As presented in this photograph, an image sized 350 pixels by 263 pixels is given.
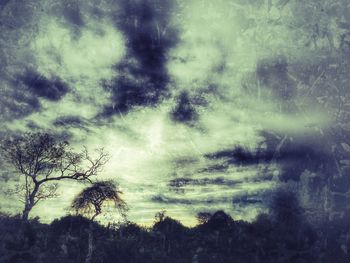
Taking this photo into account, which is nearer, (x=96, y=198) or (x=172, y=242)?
(x=96, y=198)

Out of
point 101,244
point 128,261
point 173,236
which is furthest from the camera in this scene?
point 173,236

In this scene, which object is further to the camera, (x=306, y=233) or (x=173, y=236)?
(x=306, y=233)

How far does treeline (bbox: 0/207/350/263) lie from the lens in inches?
1841

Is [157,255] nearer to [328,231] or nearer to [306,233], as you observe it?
[306,233]

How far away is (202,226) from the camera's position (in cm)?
10144

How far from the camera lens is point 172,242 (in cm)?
8606

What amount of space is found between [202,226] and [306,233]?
34725mm

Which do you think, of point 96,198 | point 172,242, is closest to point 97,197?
point 96,198

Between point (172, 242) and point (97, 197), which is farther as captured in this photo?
point (172, 242)

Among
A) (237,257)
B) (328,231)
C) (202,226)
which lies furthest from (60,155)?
(328,231)

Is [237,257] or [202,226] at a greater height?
[202,226]

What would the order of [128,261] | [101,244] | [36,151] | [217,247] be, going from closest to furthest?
[36,151]
[128,261]
[101,244]
[217,247]

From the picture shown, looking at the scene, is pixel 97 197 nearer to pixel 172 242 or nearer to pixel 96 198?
pixel 96 198

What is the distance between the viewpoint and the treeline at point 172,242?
46.8m
